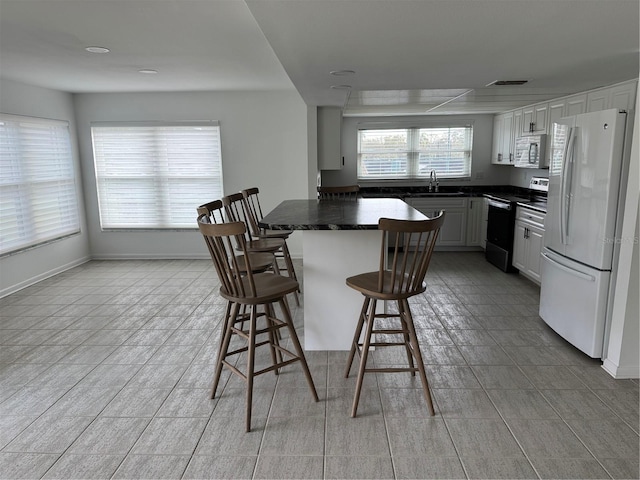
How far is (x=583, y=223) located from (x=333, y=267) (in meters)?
1.74

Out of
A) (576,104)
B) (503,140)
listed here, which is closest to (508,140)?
(503,140)

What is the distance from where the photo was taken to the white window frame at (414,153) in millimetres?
6750

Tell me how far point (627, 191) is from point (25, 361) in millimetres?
4172

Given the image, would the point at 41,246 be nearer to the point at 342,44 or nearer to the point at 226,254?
the point at 226,254

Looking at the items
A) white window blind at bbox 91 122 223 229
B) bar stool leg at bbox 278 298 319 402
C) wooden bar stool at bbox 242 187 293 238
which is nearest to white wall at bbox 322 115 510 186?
white window blind at bbox 91 122 223 229

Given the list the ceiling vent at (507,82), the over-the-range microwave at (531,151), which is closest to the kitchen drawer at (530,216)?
the over-the-range microwave at (531,151)

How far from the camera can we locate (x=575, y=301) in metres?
3.08

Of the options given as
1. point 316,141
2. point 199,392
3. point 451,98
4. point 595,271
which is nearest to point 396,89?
point 451,98

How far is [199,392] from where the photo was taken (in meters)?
2.64

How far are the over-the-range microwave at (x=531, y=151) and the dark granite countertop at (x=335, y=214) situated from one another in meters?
2.28

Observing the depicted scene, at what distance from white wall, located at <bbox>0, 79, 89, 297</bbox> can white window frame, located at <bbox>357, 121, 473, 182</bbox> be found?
4090mm

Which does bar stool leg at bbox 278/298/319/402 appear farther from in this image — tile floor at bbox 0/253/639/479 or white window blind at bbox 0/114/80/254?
white window blind at bbox 0/114/80/254

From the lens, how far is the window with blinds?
680 centimetres

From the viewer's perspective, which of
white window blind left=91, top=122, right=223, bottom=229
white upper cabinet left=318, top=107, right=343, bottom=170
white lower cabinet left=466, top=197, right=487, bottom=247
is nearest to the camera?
white upper cabinet left=318, top=107, right=343, bottom=170
